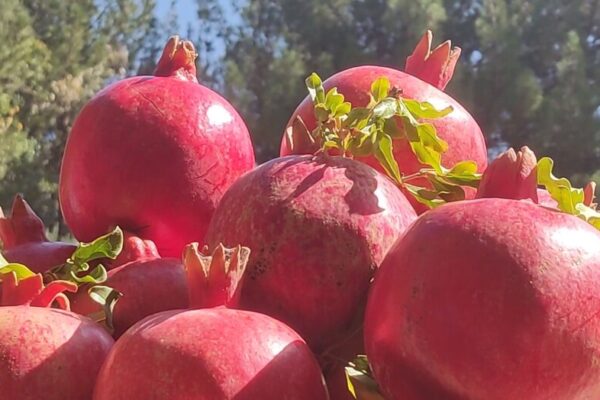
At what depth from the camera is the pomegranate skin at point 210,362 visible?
67 centimetres

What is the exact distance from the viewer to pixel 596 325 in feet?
2.25

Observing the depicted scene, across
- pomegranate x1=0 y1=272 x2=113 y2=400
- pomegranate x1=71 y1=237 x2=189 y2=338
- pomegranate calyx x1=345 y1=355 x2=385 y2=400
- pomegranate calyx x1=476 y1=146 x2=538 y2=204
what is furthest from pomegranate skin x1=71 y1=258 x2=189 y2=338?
pomegranate calyx x1=476 y1=146 x2=538 y2=204

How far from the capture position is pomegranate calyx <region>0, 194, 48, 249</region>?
1206 mm

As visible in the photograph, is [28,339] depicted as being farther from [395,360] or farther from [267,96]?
[267,96]

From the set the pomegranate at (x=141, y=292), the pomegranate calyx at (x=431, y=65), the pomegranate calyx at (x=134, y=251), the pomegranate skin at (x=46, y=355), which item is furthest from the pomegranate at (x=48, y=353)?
the pomegranate calyx at (x=431, y=65)

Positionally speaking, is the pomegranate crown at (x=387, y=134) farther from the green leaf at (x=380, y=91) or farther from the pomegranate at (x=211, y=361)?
the pomegranate at (x=211, y=361)

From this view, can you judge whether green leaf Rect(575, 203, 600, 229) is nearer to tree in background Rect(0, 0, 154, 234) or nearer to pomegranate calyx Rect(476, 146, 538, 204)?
pomegranate calyx Rect(476, 146, 538, 204)

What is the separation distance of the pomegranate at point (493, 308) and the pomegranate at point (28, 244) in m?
0.53

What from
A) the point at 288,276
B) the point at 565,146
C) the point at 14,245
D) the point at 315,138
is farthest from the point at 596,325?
the point at 565,146

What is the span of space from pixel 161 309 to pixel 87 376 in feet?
0.53

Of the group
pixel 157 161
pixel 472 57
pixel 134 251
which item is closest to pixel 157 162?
pixel 157 161

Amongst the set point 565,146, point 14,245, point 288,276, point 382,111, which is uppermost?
point 382,111

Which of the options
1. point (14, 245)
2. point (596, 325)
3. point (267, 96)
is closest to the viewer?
point (596, 325)

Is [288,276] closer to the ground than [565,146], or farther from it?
farther from it
